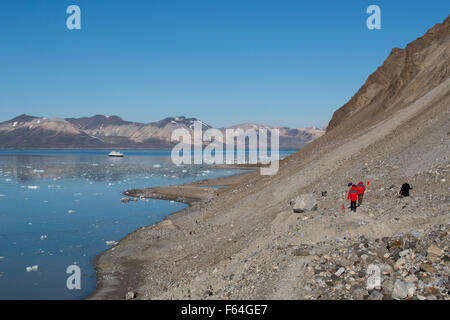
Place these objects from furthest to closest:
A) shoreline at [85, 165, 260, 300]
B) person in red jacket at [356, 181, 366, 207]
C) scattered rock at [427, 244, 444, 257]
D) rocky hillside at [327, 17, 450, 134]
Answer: rocky hillside at [327, 17, 450, 134], shoreline at [85, 165, 260, 300], person in red jacket at [356, 181, 366, 207], scattered rock at [427, 244, 444, 257]

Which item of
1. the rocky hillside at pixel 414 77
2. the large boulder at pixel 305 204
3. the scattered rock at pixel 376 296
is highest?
the rocky hillside at pixel 414 77

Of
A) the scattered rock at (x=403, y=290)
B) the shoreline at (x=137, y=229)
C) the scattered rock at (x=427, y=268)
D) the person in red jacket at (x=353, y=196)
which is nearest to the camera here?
the scattered rock at (x=403, y=290)

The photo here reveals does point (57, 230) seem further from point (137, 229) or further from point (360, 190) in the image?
point (360, 190)

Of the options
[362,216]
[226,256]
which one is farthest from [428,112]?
[226,256]

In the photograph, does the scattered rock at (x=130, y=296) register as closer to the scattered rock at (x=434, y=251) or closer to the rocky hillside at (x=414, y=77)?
the scattered rock at (x=434, y=251)

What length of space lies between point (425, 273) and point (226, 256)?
7420 millimetres

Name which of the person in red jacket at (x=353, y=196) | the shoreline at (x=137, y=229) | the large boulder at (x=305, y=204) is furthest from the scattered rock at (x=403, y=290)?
the shoreline at (x=137, y=229)

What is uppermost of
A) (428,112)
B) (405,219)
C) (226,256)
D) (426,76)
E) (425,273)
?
(426,76)

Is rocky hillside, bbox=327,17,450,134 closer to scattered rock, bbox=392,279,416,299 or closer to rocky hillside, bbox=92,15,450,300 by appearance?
rocky hillside, bbox=92,15,450,300

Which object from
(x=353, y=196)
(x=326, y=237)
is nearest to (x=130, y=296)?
(x=326, y=237)

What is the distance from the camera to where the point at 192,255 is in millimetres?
17531

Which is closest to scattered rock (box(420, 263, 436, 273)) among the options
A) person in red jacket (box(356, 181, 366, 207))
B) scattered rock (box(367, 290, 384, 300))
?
scattered rock (box(367, 290, 384, 300))

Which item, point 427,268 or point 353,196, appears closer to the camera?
point 427,268
